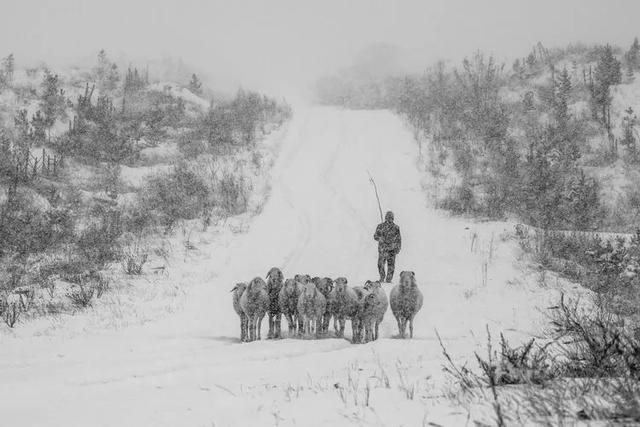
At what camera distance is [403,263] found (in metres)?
13.4

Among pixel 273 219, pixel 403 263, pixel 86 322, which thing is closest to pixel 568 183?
pixel 403 263

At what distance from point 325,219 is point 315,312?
28.2ft

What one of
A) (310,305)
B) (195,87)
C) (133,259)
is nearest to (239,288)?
(310,305)

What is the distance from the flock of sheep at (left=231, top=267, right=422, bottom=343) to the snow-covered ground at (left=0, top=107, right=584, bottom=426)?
1.52 ft

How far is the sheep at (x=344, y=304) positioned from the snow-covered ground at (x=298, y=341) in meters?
0.63

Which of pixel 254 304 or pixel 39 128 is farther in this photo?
pixel 39 128

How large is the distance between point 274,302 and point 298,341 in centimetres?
108

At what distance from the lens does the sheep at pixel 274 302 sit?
831 cm

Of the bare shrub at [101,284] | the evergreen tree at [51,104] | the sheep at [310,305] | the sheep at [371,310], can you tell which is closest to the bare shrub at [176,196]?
the bare shrub at [101,284]

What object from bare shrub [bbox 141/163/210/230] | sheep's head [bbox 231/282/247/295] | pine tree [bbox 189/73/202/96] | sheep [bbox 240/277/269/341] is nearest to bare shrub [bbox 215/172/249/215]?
bare shrub [bbox 141/163/210/230]

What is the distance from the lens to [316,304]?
27.0ft

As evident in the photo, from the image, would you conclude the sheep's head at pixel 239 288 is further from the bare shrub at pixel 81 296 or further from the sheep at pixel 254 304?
the bare shrub at pixel 81 296

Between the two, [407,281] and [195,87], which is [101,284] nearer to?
[407,281]

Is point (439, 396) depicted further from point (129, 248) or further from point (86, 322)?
point (129, 248)
